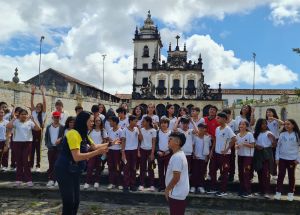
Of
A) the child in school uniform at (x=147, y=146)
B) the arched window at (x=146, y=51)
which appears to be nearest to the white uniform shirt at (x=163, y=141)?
the child in school uniform at (x=147, y=146)

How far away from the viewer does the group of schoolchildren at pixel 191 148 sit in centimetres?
653

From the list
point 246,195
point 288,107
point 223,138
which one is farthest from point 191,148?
point 288,107

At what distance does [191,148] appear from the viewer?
6.76 meters

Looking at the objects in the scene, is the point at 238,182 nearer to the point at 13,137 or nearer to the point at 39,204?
the point at 39,204

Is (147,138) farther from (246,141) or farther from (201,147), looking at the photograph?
(246,141)

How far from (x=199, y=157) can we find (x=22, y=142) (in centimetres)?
369

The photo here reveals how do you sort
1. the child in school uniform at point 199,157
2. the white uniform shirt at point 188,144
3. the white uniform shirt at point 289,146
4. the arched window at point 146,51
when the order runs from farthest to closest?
the arched window at point 146,51 → the child in school uniform at point 199,157 → the white uniform shirt at point 188,144 → the white uniform shirt at point 289,146

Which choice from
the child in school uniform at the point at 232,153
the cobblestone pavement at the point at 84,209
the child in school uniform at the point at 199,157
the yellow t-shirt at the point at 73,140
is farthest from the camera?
the child in school uniform at the point at 232,153

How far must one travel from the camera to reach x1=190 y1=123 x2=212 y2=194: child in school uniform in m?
6.84

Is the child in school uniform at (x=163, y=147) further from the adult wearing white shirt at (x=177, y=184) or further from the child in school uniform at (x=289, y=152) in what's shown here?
the adult wearing white shirt at (x=177, y=184)

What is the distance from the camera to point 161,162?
6.87 metres

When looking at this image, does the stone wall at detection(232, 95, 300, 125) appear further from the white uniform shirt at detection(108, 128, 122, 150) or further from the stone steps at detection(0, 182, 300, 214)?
the white uniform shirt at detection(108, 128, 122, 150)

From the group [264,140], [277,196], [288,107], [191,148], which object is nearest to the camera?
[277,196]

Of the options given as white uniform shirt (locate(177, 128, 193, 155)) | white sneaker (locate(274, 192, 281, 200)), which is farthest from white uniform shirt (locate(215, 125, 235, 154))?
white sneaker (locate(274, 192, 281, 200))
